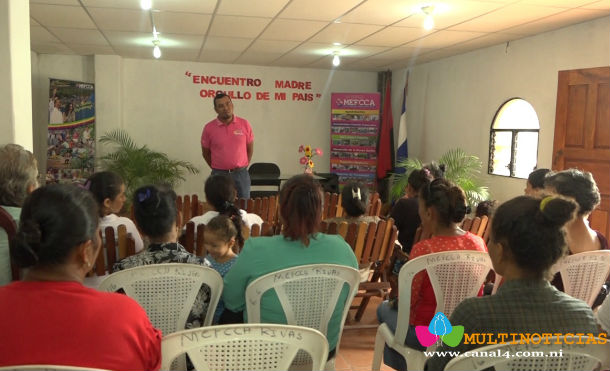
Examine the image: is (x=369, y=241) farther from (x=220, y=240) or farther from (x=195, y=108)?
(x=195, y=108)

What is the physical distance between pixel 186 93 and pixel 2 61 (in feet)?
17.1

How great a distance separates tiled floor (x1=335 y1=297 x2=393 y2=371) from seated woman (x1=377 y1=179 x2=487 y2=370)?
68 centimetres

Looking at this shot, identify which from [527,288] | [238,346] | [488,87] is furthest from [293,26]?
[238,346]

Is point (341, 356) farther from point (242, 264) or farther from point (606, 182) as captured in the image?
point (606, 182)

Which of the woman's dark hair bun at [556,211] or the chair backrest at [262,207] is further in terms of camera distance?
the chair backrest at [262,207]

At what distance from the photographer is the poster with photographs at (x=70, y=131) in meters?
6.92

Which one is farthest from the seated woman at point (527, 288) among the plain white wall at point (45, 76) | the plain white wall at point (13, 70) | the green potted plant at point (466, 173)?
the plain white wall at point (45, 76)

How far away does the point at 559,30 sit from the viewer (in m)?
4.98

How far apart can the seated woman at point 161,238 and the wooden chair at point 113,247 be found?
0.49 metres

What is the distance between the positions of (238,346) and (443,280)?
115 centimetres

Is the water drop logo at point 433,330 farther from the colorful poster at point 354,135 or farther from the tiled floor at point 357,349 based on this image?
the colorful poster at point 354,135

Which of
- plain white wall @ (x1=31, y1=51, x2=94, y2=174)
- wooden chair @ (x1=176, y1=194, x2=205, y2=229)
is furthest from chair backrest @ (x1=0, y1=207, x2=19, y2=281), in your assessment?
plain white wall @ (x1=31, y1=51, x2=94, y2=174)

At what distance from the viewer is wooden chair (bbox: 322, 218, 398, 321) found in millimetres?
3119

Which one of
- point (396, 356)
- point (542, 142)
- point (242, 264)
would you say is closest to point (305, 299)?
point (242, 264)
